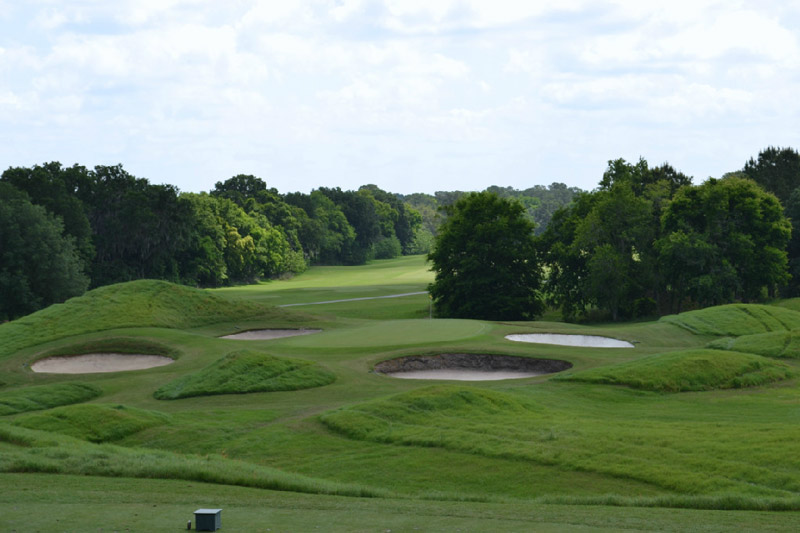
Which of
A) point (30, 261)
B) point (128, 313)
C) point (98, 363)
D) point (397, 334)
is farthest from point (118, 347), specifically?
point (30, 261)

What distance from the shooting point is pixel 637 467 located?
19.1 metres

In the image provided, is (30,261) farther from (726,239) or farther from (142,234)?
(726,239)

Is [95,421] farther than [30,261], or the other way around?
[30,261]

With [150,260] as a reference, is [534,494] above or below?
below

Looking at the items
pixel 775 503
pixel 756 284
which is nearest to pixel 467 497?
pixel 775 503

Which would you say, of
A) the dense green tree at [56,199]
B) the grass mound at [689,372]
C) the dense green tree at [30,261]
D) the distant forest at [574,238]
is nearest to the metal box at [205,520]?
the grass mound at [689,372]

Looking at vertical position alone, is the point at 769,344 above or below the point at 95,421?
below

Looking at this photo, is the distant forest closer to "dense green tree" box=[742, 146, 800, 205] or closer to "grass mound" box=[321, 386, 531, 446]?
"dense green tree" box=[742, 146, 800, 205]

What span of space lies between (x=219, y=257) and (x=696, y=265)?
72.5 meters

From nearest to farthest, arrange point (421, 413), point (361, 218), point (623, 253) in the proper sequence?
point (421, 413) → point (623, 253) → point (361, 218)

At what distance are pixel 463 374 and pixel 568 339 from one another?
11.5 meters

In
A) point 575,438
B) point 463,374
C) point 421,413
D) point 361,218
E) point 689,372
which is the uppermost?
point 361,218

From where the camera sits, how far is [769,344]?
38.5 m

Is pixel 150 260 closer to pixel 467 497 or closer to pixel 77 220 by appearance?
pixel 77 220
